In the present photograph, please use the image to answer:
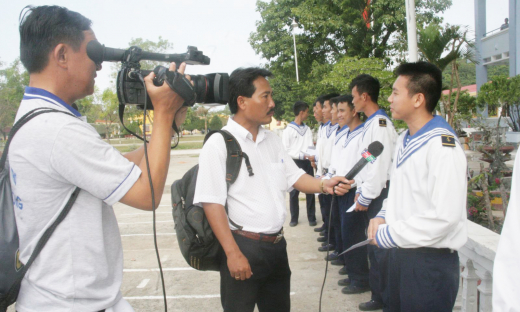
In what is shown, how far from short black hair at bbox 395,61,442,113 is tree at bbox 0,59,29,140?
22225 mm

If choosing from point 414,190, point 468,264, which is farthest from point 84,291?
point 468,264

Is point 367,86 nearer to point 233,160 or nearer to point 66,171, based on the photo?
point 233,160

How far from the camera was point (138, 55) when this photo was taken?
1461 mm

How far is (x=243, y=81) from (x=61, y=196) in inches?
57.0

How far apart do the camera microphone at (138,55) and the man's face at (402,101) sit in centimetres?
137

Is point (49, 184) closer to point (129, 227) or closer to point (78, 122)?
point (78, 122)

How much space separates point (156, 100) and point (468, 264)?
7.89ft

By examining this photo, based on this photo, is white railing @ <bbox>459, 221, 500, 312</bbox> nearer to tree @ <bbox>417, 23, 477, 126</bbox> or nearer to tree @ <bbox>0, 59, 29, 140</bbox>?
tree @ <bbox>417, 23, 477, 126</bbox>

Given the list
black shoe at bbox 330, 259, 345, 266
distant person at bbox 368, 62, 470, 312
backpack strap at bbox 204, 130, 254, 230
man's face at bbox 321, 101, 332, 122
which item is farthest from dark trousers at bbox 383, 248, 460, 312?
man's face at bbox 321, 101, 332, 122

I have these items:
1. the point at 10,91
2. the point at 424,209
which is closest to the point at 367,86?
the point at 424,209

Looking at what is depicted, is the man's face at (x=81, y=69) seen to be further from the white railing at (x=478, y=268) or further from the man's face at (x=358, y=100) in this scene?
the man's face at (x=358, y=100)

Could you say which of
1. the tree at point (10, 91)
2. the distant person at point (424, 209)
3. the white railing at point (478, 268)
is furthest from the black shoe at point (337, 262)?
the tree at point (10, 91)

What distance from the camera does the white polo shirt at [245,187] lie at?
89.0 inches

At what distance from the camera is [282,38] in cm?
2033
